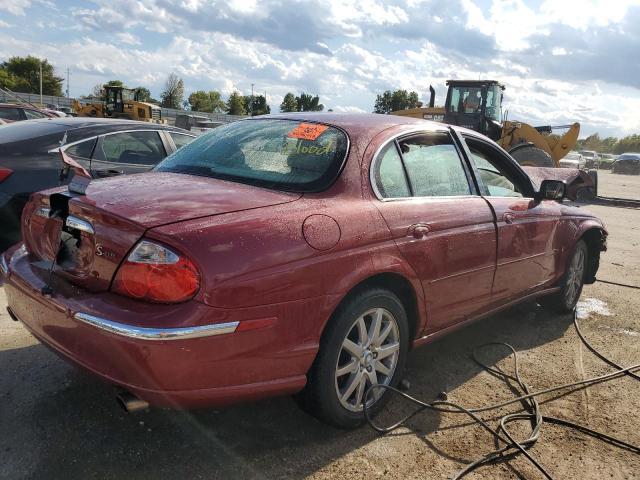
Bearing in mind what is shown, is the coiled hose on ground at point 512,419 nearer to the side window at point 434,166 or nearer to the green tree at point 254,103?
the side window at point 434,166

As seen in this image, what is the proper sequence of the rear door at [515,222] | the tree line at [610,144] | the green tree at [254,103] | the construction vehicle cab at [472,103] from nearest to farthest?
the rear door at [515,222], the construction vehicle cab at [472,103], the green tree at [254,103], the tree line at [610,144]

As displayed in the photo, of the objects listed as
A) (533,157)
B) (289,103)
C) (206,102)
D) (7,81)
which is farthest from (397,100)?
(533,157)

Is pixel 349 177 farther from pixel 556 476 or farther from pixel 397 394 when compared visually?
pixel 556 476

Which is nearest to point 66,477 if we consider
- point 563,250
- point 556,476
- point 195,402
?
point 195,402

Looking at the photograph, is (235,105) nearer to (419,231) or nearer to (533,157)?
(533,157)

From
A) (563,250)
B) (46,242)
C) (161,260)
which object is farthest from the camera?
(563,250)

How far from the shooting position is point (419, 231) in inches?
120

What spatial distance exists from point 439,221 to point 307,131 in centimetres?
92

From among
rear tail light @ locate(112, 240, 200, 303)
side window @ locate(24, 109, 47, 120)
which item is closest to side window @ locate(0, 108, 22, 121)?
side window @ locate(24, 109, 47, 120)

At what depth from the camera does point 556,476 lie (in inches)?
104

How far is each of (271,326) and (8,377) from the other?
6.08 feet

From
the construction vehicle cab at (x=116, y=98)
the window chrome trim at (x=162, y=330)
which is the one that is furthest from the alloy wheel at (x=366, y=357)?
the construction vehicle cab at (x=116, y=98)

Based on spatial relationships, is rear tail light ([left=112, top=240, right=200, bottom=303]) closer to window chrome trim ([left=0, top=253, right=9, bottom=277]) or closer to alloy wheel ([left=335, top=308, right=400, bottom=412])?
alloy wheel ([left=335, top=308, right=400, bottom=412])

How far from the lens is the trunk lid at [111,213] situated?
2.32 meters
